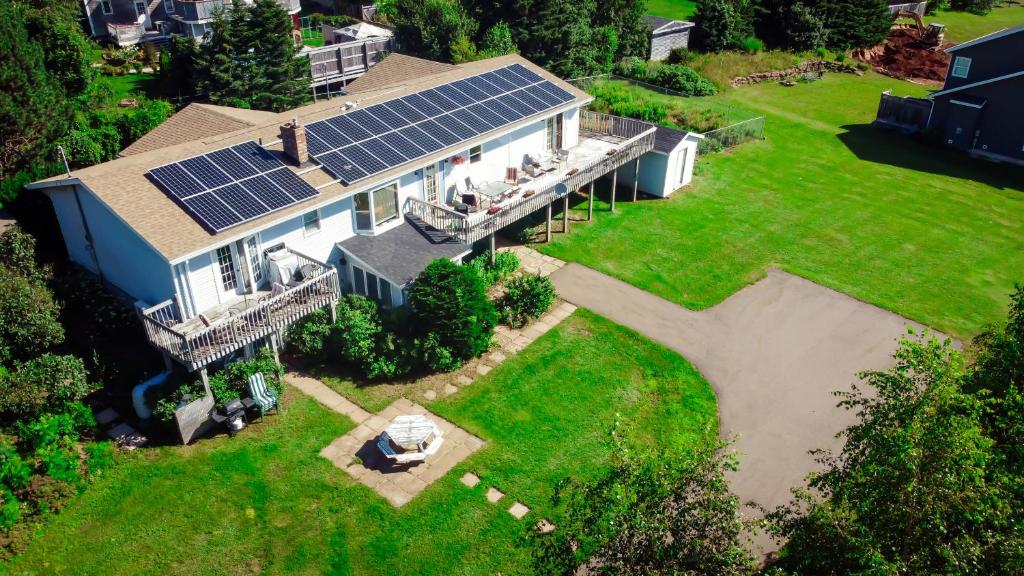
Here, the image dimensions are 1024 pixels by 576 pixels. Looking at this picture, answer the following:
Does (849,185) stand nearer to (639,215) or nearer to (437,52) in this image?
(639,215)

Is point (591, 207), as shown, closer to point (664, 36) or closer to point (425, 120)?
point (425, 120)

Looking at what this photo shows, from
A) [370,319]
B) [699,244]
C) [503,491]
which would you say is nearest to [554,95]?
[699,244]

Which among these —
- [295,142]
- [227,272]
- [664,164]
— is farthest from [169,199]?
[664,164]

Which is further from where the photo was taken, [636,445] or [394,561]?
[636,445]

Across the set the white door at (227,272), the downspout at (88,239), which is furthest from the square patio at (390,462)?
the downspout at (88,239)

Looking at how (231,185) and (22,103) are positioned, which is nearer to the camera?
(231,185)
